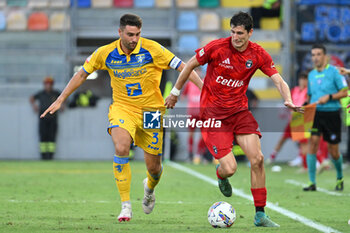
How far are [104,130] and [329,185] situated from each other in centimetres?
822

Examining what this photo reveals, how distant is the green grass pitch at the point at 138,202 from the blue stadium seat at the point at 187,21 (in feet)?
23.5

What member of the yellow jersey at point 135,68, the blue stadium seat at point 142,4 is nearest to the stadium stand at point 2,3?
the blue stadium seat at point 142,4

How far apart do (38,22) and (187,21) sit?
14.2 feet

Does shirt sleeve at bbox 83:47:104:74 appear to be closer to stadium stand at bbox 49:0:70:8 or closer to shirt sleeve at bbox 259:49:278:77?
shirt sleeve at bbox 259:49:278:77

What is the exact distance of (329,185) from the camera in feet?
41.2

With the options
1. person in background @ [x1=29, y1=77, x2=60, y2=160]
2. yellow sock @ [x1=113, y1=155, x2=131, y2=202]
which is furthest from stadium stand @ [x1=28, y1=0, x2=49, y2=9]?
yellow sock @ [x1=113, y1=155, x2=131, y2=202]

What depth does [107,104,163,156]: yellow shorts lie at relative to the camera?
7.87 m

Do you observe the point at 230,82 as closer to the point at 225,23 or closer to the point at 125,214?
the point at 125,214

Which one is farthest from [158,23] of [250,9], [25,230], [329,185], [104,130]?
[25,230]

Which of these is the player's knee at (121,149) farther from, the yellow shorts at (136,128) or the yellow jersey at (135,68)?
the yellow jersey at (135,68)

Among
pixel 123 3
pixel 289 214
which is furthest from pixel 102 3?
pixel 289 214

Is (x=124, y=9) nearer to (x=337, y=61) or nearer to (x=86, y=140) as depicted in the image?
(x=86, y=140)

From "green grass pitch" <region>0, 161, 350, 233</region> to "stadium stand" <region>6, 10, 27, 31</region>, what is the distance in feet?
23.5

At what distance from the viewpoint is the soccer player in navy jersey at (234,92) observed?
24.0 feet
